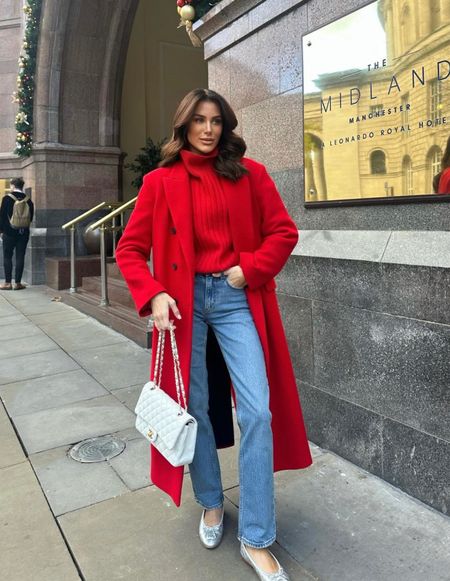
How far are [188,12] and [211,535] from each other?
13.2 ft

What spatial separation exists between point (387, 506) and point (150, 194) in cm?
195

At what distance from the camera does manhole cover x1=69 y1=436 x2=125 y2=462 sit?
321 cm

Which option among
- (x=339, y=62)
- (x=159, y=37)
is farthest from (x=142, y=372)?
(x=159, y=37)

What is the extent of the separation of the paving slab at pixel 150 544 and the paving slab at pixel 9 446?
80 cm

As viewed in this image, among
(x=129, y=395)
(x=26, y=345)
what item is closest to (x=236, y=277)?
(x=129, y=395)

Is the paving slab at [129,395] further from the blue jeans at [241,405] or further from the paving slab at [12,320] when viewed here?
the paving slab at [12,320]

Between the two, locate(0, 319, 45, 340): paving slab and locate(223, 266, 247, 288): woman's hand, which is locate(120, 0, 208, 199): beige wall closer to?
locate(0, 319, 45, 340): paving slab

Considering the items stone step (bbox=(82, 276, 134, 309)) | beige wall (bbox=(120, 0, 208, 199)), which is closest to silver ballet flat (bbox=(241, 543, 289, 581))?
stone step (bbox=(82, 276, 134, 309))

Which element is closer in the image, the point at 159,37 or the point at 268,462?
the point at 268,462

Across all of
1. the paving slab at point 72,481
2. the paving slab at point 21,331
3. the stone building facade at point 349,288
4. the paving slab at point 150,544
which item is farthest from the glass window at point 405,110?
the paving slab at point 21,331

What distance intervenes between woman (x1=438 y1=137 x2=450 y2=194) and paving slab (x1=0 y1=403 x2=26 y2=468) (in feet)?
9.50

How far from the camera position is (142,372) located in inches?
193

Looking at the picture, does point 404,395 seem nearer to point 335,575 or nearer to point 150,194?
point 335,575

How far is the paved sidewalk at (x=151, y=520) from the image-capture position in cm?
217
